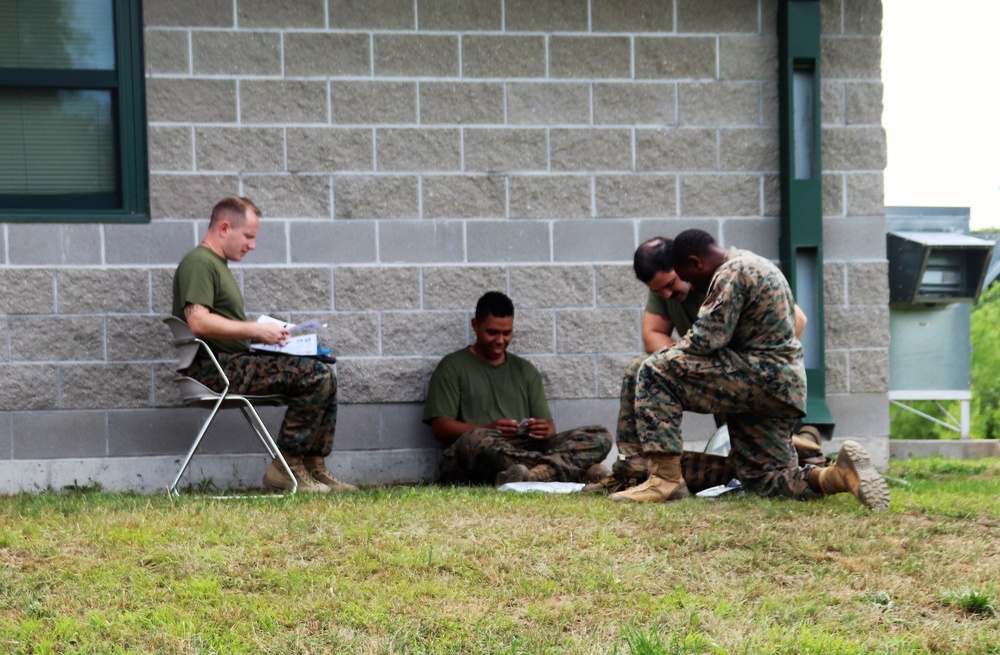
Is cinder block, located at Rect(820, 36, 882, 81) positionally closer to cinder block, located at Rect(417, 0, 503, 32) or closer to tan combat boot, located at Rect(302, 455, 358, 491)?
cinder block, located at Rect(417, 0, 503, 32)

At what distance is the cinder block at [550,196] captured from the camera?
7.91m

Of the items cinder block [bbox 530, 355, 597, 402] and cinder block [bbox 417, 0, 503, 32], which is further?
cinder block [bbox 530, 355, 597, 402]

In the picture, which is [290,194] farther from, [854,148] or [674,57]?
[854,148]

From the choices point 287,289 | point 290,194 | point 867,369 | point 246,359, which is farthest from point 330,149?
point 867,369

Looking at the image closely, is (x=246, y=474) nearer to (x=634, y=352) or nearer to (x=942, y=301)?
(x=634, y=352)

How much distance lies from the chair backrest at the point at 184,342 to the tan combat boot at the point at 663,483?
7.69 feet

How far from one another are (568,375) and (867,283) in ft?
6.71

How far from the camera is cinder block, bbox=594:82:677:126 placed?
7984mm

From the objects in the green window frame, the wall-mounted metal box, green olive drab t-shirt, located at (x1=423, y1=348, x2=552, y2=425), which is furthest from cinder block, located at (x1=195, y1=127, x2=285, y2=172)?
the wall-mounted metal box

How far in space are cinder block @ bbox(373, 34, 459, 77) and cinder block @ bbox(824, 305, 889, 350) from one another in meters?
2.89

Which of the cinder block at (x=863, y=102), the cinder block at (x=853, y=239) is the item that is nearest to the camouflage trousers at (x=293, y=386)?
the cinder block at (x=853, y=239)

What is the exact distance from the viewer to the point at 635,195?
801 centimetres

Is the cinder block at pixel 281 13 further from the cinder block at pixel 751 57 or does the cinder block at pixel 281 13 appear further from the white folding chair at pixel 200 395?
the cinder block at pixel 751 57

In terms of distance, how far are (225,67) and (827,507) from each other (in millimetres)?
4375
